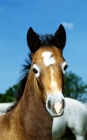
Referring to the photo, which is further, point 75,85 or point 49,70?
point 75,85

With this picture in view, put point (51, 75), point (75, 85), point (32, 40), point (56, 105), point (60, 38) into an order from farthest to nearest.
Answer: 1. point (75, 85)
2. point (60, 38)
3. point (32, 40)
4. point (51, 75)
5. point (56, 105)

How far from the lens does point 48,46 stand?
5.38 metres

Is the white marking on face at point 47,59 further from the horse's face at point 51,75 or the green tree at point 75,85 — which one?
the green tree at point 75,85

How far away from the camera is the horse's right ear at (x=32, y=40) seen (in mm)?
5422

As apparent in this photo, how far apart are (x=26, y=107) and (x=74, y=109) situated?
5559mm

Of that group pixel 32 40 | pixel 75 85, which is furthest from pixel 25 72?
pixel 75 85

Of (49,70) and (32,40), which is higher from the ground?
(32,40)

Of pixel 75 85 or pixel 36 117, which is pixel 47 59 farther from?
pixel 75 85

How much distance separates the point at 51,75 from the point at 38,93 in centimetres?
43

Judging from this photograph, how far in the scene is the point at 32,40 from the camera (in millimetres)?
5465

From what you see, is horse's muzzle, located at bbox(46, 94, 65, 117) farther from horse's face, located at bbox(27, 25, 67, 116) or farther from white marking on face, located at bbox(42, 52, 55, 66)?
white marking on face, located at bbox(42, 52, 55, 66)

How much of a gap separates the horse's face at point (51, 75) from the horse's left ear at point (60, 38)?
30 centimetres

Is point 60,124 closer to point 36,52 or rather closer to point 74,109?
point 74,109

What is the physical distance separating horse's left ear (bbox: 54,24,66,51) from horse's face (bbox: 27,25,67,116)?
0.05 ft
